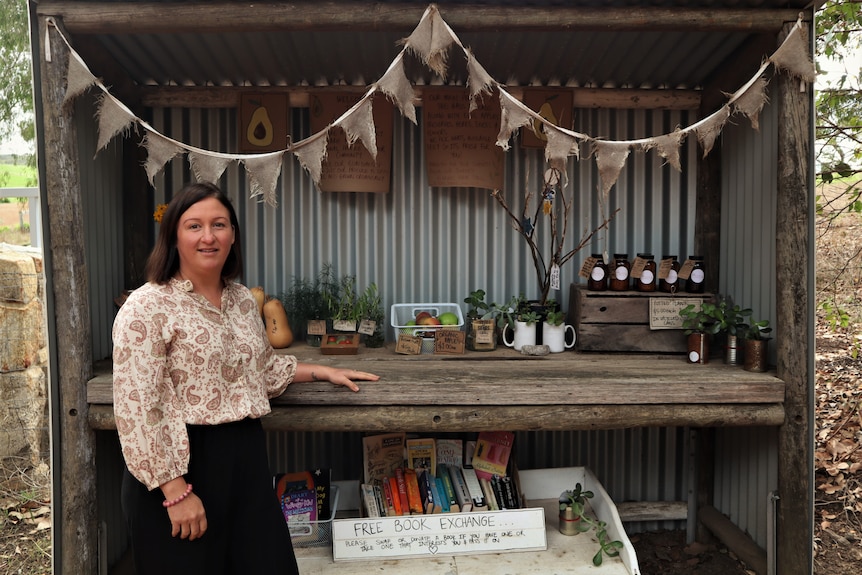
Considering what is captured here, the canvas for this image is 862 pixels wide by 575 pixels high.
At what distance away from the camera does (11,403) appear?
183 inches

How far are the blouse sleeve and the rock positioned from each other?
7.15 ft

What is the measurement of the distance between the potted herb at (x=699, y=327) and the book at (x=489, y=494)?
140cm

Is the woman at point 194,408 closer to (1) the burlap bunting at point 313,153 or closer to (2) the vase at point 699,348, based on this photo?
(1) the burlap bunting at point 313,153

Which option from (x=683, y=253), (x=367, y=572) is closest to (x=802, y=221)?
(x=683, y=253)

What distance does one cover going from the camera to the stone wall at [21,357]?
4.61 m

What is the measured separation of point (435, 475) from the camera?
379 cm

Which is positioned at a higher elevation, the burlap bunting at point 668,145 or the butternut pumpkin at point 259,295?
the burlap bunting at point 668,145

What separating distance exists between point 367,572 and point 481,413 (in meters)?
1.06

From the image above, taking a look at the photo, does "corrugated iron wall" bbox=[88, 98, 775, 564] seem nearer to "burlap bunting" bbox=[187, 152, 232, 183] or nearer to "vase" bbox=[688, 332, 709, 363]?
"vase" bbox=[688, 332, 709, 363]

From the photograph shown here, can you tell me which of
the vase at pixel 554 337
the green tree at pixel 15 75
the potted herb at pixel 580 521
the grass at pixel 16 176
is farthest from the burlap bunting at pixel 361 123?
the grass at pixel 16 176

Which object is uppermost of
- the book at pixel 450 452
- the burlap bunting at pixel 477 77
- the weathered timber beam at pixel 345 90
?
the weathered timber beam at pixel 345 90

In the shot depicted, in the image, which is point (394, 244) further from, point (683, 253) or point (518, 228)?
point (683, 253)

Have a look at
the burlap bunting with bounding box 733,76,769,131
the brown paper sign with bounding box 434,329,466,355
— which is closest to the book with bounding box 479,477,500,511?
the brown paper sign with bounding box 434,329,466,355

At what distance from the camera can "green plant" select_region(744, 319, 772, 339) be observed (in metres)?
3.26
